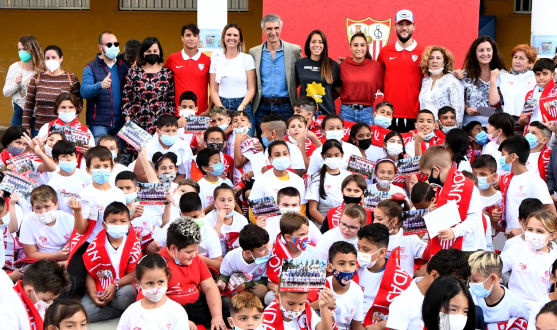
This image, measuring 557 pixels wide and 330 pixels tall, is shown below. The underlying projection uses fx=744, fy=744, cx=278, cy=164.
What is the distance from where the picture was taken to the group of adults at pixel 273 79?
841 cm

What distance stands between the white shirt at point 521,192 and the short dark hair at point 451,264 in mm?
1713

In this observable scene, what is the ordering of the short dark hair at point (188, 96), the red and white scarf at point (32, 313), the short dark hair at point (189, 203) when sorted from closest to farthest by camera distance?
the red and white scarf at point (32, 313)
the short dark hair at point (189, 203)
the short dark hair at point (188, 96)

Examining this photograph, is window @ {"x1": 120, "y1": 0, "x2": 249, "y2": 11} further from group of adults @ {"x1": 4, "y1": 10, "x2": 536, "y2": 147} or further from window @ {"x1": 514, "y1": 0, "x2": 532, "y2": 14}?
group of adults @ {"x1": 4, "y1": 10, "x2": 536, "y2": 147}

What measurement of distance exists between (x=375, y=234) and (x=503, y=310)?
3.55 ft

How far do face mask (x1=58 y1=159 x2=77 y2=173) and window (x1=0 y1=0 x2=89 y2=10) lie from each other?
10.4 m

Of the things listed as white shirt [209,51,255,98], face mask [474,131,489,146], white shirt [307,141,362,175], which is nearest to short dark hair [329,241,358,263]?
white shirt [307,141,362,175]

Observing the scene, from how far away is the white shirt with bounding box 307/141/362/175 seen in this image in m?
7.62

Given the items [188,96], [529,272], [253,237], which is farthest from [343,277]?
[188,96]

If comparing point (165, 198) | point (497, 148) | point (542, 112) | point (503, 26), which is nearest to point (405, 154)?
point (497, 148)

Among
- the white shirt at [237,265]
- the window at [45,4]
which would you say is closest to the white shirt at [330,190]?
the white shirt at [237,265]

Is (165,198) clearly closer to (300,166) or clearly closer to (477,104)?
(300,166)

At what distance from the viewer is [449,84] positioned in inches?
330

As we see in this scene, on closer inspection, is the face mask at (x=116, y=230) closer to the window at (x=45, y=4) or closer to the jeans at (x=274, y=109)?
the jeans at (x=274, y=109)

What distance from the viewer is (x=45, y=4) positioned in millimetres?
16609
